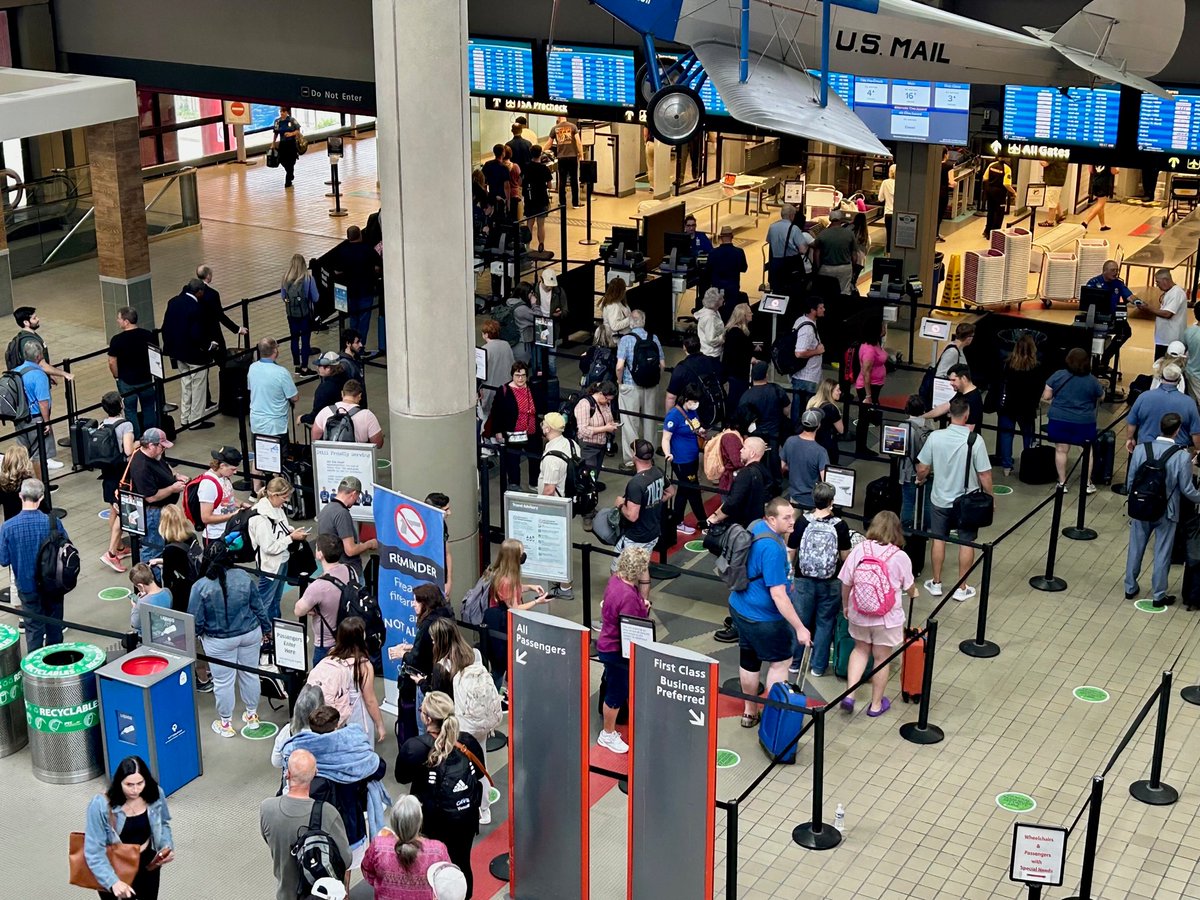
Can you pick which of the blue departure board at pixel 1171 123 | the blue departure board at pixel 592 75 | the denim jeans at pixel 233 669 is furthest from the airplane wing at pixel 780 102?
the denim jeans at pixel 233 669

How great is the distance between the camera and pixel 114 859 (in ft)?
26.5

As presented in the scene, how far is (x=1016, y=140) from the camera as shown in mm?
17609

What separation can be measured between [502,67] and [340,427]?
8.33 meters

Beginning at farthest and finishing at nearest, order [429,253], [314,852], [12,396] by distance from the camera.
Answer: [12,396] → [429,253] → [314,852]

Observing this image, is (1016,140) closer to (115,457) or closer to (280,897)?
(115,457)

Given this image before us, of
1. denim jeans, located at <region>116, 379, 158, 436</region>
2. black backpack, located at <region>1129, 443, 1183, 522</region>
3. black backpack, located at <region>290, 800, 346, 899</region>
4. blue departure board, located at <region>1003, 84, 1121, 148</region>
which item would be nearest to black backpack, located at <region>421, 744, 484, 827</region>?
black backpack, located at <region>290, 800, 346, 899</region>

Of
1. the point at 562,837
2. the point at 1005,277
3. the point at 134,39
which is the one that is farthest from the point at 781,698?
the point at 134,39

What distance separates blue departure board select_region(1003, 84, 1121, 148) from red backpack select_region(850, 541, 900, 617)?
26.5 feet

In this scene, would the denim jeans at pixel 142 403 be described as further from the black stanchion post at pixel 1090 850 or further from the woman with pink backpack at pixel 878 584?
the black stanchion post at pixel 1090 850

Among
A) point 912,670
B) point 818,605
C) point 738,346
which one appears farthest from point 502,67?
point 912,670

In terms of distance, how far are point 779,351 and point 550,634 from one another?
8373 mm

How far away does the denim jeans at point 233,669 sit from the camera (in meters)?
10.7

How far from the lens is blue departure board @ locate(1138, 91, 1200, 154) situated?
16.5 metres

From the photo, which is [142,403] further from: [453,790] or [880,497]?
[453,790]
